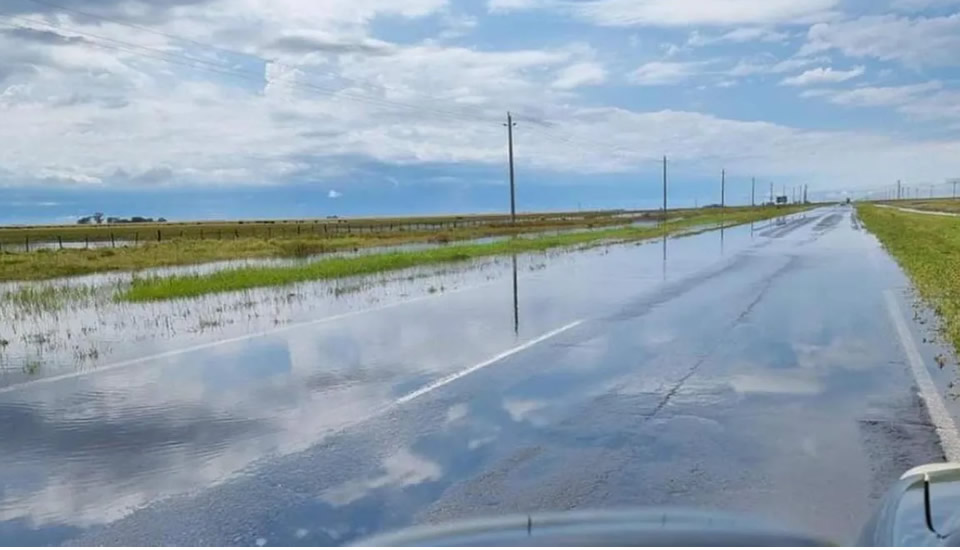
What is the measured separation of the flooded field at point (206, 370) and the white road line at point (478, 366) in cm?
16

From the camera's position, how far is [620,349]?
10.3 m

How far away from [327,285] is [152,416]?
12.8 meters

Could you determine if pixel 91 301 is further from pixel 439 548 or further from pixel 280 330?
pixel 439 548

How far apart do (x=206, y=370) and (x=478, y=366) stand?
10.4ft

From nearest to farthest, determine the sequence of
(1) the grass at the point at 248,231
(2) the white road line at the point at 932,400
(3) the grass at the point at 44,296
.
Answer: (2) the white road line at the point at 932,400, (3) the grass at the point at 44,296, (1) the grass at the point at 248,231

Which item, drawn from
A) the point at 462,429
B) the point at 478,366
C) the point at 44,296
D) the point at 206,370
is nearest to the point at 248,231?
the point at 44,296

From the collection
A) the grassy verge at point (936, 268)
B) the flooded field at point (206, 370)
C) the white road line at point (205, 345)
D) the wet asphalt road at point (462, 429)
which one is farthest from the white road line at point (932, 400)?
the white road line at point (205, 345)

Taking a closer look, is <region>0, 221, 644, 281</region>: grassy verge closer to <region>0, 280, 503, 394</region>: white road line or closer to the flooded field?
the flooded field

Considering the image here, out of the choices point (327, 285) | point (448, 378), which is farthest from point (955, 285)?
point (327, 285)

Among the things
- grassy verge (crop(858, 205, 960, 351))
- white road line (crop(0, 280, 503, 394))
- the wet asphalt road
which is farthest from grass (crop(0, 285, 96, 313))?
Result: grassy verge (crop(858, 205, 960, 351))

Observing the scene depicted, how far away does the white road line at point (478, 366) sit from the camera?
796 centimetres

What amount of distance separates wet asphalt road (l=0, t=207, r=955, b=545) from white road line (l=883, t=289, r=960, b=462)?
0.37 feet

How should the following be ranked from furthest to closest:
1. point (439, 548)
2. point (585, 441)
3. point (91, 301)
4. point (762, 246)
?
point (762, 246) < point (91, 301) < point (585, 441) < point (439, 548)

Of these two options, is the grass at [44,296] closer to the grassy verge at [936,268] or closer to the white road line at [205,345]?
the white road line at [205,345]
